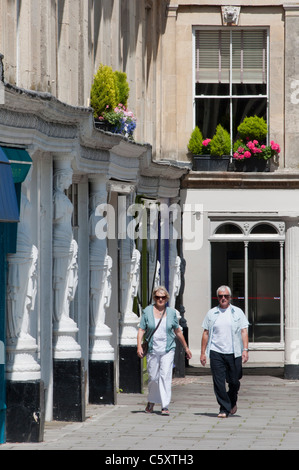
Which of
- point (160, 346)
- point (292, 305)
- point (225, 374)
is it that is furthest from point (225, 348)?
point (292, 305)

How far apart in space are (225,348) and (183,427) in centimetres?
148

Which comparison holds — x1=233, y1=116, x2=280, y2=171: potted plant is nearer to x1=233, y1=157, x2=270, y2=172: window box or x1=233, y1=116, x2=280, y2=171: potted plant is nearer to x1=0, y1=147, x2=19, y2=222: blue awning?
x1=233, y1=157, x2=270, y2=172: window box

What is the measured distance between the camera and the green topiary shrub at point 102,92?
18.2 metres

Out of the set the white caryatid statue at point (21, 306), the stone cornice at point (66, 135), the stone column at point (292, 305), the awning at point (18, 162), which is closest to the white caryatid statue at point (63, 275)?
the stone cornice at point (66, 135)

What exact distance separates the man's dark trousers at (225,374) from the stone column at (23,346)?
316 cm

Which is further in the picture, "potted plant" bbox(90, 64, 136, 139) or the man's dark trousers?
"potted plant" bbox(90, 64, 136, 139)

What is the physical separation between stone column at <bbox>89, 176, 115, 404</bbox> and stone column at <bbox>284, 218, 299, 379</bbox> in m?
5.70

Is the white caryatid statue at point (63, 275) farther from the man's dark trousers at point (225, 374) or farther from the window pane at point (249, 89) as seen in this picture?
the window pane at point (249, 89)

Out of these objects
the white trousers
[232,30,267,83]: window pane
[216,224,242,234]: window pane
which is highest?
[232,30,267,83]: window pane

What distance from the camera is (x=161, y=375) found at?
1677 cm

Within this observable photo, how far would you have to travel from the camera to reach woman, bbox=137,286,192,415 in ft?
55.0

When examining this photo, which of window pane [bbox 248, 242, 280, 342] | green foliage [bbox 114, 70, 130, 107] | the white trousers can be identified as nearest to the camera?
the white trousers

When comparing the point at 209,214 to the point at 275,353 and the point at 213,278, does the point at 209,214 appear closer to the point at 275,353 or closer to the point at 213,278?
the point at 213,278

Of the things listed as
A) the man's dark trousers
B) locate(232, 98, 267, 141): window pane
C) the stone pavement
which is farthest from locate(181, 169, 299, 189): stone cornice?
the man's dark trousers
